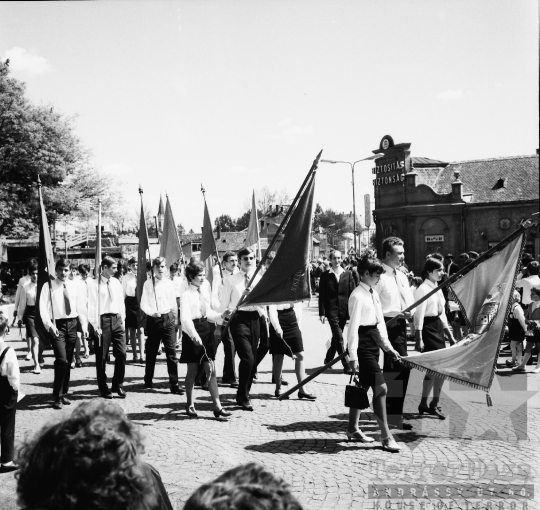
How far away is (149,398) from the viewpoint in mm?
8406

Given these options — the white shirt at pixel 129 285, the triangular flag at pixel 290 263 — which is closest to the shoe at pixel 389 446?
the triangular flag at pixel 290 263

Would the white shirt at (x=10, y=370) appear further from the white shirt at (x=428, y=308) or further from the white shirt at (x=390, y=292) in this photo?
the white shirt at (x=428, y=308)

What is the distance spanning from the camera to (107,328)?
836 cm

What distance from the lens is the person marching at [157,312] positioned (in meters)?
9.11

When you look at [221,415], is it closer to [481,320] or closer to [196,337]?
[196,337]

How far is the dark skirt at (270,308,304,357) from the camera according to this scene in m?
8.14

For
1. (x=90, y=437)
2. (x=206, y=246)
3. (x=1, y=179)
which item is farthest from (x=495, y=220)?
(x=90, y=437)

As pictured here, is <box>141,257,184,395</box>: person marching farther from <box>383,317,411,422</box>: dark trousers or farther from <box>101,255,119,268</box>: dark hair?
<box>383,317,411,422</box>: dark trousers

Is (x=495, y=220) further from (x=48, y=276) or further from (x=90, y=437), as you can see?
(x=90, y=437)

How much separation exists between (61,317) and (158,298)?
5.40 feet

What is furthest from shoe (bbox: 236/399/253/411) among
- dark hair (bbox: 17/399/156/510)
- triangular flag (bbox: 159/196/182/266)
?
dark hair (bbox: 17/399/156/510)

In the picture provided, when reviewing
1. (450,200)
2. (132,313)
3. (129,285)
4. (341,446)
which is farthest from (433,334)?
(450,200)

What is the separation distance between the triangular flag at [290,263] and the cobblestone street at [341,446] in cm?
147

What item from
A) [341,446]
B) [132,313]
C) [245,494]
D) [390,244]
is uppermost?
[390,244]
